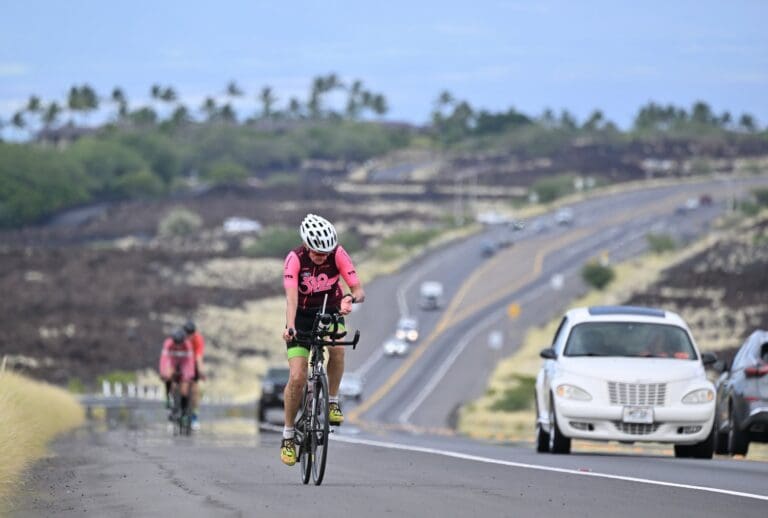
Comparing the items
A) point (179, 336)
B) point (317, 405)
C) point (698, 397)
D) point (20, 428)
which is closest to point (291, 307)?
point (317, 405)

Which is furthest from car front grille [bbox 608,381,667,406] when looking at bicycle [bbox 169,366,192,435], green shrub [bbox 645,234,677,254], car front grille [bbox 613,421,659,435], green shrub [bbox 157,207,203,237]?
green shrub [bbox 157,207,203,237]

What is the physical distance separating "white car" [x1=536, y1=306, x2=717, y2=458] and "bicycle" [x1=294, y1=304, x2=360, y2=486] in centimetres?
673

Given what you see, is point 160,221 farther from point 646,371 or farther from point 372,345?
point 646,371

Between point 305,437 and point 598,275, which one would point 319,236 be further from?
point 598,275

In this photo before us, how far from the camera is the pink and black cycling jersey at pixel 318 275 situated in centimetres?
1352

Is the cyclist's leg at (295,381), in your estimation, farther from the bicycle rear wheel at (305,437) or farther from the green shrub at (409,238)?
the green shrub at (409,238)

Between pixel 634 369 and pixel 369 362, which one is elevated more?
pixel 634 369

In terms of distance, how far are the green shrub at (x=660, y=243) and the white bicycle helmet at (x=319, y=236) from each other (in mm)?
99367

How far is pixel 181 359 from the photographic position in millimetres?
26484

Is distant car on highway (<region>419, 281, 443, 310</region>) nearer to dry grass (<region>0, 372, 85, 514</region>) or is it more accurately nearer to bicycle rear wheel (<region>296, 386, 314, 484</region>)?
dry grass (<region>0, 372, 85, 514</region>)

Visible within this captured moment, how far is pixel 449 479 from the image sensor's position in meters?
14.4

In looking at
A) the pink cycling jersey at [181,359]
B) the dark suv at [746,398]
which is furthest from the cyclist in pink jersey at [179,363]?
the dark suv at [746,398]

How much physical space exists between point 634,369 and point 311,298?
285 inches

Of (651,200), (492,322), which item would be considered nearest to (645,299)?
(492,322)
